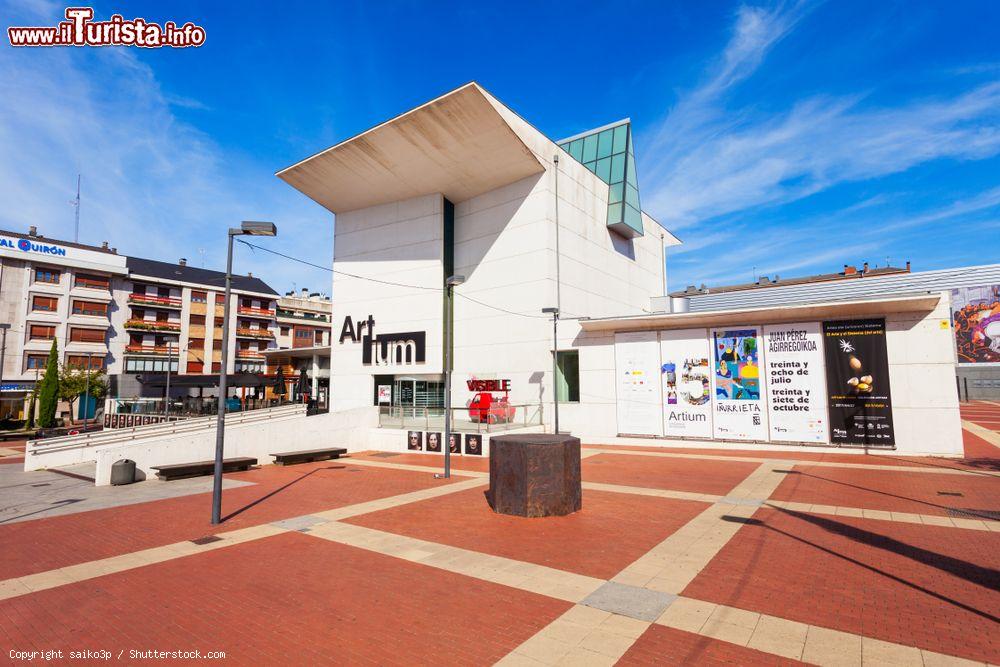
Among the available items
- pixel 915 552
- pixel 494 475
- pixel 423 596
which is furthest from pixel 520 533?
pixel 915 552

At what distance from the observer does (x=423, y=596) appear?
20.4ft

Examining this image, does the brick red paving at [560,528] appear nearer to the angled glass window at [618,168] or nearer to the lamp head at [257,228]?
the lamp head at [257,228]

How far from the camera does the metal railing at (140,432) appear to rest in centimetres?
2014

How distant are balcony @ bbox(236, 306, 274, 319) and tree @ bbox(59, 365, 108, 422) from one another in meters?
17.2

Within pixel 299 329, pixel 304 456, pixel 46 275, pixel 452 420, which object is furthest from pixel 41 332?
pixel 452 420

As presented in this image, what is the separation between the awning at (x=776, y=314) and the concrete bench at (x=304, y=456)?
12.7m

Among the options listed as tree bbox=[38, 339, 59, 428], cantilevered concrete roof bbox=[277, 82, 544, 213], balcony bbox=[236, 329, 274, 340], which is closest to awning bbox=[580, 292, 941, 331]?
cantilevered concrete roof bbox=[277, 82, 544, 213]

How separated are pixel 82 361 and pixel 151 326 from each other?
715 centimetres

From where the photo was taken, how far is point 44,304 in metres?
49.1

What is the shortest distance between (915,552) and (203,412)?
115ft

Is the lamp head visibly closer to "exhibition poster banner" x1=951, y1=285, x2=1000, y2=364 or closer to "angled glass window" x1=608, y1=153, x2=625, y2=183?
"angled glass window" x1=608, y1=153, x2=625, y2=183

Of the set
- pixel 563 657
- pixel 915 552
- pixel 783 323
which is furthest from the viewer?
pixel 783 323

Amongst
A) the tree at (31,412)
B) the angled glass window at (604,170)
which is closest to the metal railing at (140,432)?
the angled glass window at (604,170)

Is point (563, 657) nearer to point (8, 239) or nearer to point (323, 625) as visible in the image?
point (323, 625)
